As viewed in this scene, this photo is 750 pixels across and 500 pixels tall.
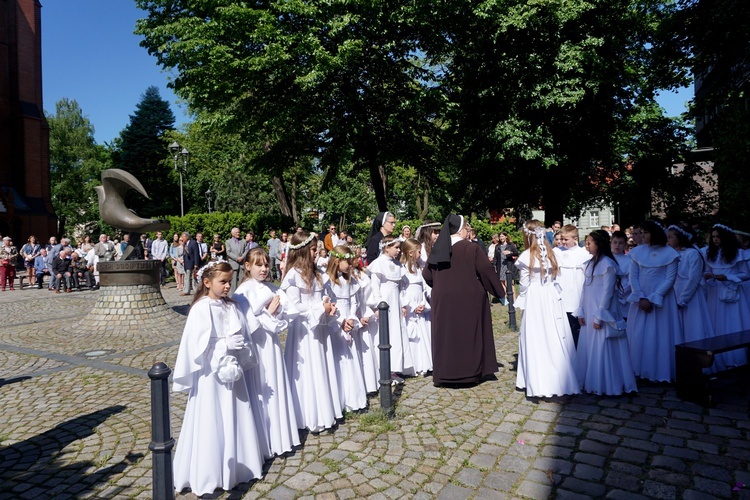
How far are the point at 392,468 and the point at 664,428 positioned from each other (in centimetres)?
291

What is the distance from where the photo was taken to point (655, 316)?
703 centimetres

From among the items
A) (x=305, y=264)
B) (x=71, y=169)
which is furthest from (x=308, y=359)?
(x=71, y=169)

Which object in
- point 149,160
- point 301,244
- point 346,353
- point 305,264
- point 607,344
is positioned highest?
point 149,160

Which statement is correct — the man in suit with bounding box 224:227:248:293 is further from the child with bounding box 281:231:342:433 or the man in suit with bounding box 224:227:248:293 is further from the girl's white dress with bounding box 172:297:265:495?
the girl's white dress with bounding box 172:297:265:495

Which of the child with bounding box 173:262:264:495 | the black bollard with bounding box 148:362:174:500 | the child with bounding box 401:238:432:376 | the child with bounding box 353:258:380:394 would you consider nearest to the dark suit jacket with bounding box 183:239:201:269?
the child with bounding box 401:238:432:376

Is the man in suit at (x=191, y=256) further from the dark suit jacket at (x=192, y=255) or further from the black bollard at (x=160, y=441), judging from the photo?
the black bollard at (x=160, y=441)

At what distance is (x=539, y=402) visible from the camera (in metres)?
6.11

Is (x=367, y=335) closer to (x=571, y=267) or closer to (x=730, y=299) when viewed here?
(x=571, y=267)

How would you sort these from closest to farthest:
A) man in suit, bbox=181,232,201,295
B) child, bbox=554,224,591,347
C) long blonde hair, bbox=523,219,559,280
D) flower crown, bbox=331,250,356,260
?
1. flower crown, bbox=331,250,356,260
2. long blonde hair, bbox=523,219,559,280
3. child, bbox=554,224,591,347
4. man in suit, bbox=181,232,201,295

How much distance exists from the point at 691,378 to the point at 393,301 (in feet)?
12.4

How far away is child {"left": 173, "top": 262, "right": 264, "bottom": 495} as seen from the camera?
396cm

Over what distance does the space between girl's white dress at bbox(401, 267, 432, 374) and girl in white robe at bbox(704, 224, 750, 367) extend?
4.35m

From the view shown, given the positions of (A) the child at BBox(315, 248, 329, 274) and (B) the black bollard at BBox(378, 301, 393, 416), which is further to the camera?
(A) the child at BBox(315, 248, 329, 274)

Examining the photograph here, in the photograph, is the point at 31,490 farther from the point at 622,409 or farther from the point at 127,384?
the point at 622,409
